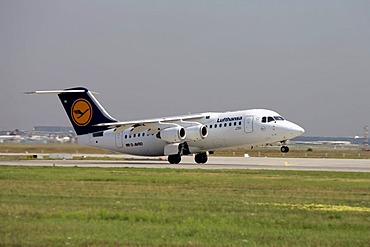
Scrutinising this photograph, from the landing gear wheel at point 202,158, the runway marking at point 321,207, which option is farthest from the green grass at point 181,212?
the landing gear wheel at point 202,158

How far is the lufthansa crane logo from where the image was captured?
5375 centimetres

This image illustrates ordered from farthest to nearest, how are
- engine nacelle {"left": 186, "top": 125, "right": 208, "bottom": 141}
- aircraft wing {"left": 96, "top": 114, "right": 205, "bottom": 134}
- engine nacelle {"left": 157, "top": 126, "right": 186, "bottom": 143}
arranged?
aircraft wing {"left": 96, "top": 114, "right": 205, "bottom": 134} → engine nacelle {"left": 157, "top": 126, "right": 186, "bottom": 143} → engine nacelle {"left": 186, "top": 125, "right": 208, "bottom": 141}

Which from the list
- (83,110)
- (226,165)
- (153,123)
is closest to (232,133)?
(226,165)

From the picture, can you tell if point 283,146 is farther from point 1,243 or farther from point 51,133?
point 1,243

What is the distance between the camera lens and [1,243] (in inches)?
492

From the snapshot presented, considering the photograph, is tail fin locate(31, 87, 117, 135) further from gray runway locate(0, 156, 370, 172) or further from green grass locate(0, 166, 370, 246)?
green grass locate(0, 166, 370, 246)

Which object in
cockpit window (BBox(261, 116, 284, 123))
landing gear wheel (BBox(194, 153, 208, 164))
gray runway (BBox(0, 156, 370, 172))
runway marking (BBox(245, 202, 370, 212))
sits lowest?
runway marking (BBox(245, 202, 370, 212))

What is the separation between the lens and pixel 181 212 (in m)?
17.5

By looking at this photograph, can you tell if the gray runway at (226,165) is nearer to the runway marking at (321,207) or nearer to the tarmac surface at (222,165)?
the tarmac surface at (222,165)

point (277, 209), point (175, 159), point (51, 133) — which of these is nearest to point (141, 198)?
point (277, 209)

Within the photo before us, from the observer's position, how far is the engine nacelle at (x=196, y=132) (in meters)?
49.0

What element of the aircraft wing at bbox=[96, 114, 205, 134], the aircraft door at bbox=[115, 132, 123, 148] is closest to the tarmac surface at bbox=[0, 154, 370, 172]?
the aircraft door at bbox=[115, 132, 123, 148]

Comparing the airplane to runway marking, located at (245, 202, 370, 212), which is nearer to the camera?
runway marking, located at (245, 202, 370, 212)

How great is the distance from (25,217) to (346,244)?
6798mm
